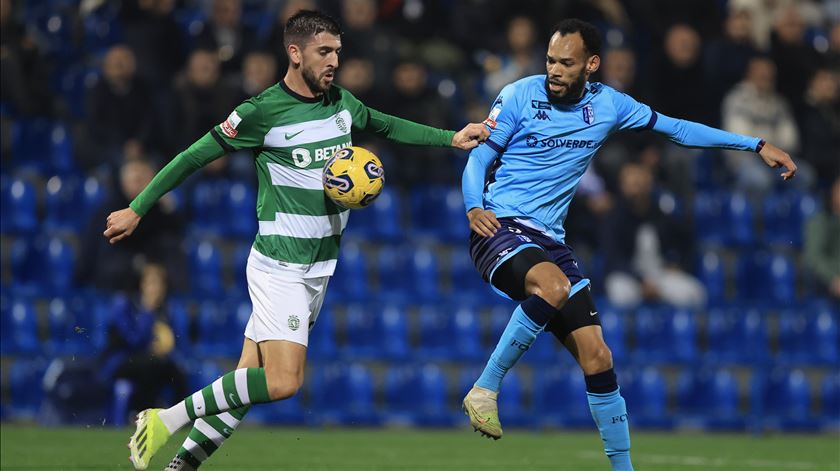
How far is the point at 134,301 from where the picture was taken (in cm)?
1238

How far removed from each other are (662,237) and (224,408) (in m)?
8.40

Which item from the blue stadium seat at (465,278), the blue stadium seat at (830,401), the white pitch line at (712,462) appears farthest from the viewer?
the blue stadium seat at (465,278)

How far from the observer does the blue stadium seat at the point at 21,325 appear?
1309cm

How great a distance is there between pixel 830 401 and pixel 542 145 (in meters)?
7.69

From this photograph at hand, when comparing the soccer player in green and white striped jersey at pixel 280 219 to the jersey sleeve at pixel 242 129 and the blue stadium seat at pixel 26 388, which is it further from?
the blue stadium seat at pixel 26 388

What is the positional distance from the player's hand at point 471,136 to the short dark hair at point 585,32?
2.48 feet

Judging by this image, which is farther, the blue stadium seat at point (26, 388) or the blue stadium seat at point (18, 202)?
the blue stadium seat at point (18, 202)

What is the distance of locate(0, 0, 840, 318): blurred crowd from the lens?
46.3ft

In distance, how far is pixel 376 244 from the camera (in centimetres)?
1442

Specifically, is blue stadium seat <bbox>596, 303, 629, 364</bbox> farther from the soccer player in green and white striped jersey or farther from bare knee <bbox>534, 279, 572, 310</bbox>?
the soccer player in green and white striped jersey

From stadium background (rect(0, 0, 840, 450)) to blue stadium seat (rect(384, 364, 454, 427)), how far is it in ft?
0.07

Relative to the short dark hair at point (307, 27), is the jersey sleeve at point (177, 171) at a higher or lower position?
lower

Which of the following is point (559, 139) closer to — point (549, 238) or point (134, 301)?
point (549, 238)

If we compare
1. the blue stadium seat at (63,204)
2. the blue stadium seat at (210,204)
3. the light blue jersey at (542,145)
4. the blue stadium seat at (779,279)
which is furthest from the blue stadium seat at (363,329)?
the light blue jersey at (542,145)
